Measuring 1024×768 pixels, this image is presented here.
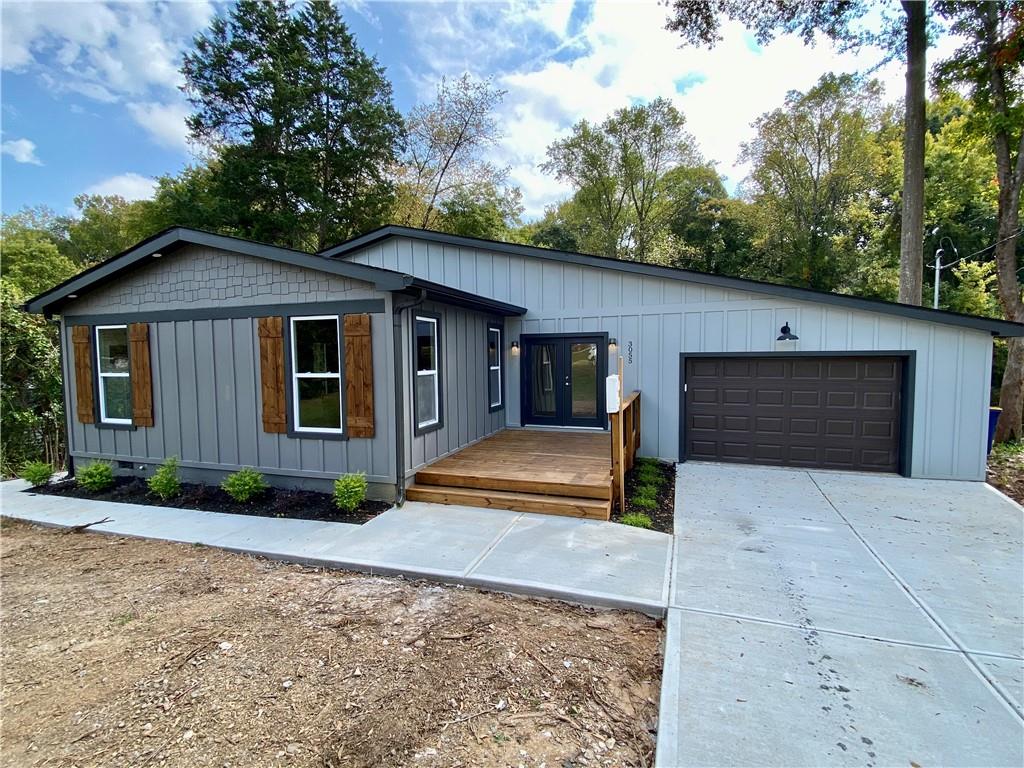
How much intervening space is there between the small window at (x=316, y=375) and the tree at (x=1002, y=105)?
1162cm

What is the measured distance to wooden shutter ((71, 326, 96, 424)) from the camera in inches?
277

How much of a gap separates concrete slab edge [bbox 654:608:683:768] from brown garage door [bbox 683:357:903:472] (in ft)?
16.6

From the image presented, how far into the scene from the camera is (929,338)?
261 inches

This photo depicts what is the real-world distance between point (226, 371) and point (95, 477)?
236 cm

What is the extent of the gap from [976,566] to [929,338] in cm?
392

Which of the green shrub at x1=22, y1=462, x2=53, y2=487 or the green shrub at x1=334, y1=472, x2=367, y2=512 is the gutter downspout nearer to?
the green shrub at x1=334, y1=472, x2=367, y2=512

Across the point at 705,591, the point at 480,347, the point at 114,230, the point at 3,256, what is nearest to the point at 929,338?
the point at 705,591

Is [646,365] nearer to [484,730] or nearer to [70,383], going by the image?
[484,730]

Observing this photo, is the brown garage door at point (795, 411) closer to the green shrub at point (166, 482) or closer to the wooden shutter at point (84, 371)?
the green shrub at point (166, 482)

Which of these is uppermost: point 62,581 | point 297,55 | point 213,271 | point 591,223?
point 297,55

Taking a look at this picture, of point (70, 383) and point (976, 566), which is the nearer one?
point (976, 566)

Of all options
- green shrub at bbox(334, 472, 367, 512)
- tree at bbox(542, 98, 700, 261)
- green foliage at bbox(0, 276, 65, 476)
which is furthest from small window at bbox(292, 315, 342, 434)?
tree at bbox(542, 98, 700, 261)

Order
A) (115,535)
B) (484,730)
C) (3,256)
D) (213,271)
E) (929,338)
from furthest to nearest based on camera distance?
(3,256) < (929,338) < (213,271) < (115,535) < (484,730)

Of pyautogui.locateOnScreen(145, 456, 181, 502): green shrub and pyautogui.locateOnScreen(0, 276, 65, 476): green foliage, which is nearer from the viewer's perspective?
pyautogui.locateOnScreen(145, 456, 181, 502): green shrub
